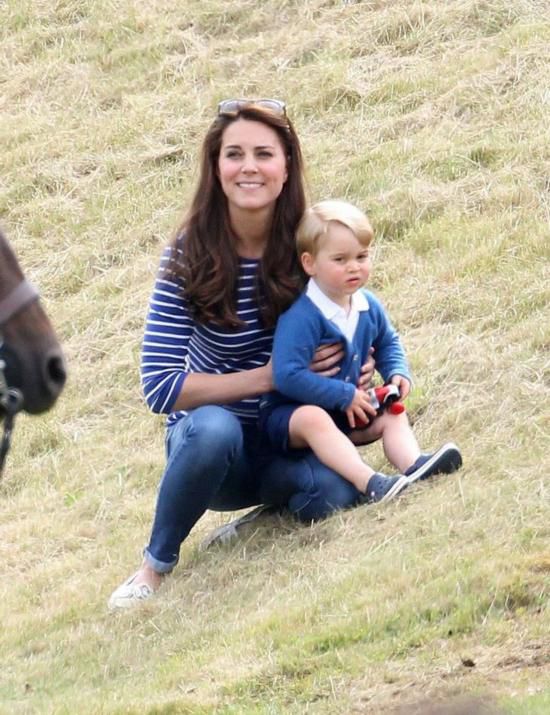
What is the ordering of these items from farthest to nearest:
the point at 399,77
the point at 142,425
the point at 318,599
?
the point at 399,77
the point at 142,425
the point at 318,599

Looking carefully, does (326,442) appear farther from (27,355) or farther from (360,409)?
(27,355)

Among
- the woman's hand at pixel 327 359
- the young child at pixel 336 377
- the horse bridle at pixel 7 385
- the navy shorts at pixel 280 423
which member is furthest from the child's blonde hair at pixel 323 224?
the horse bridle at pixel 7 385

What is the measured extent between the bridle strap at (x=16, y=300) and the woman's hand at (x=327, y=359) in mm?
1950

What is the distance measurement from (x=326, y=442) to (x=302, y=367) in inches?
12.0

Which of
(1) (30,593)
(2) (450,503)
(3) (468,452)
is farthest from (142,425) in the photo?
(2) (450,503)

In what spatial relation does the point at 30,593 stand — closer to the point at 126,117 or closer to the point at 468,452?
the point at 468,452

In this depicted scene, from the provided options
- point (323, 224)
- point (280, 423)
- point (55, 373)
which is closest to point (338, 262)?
point (323, 224)

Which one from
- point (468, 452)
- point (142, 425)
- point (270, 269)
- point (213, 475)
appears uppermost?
point (270, 269)

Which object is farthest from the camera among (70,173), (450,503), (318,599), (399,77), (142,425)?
(70,173)

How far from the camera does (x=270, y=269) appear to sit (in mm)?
6301

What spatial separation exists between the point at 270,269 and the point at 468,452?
48.4 inches

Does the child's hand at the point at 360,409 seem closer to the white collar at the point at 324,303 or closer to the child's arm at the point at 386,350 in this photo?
the child's arm at the point at 386,350

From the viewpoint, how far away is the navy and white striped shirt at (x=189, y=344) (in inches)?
244

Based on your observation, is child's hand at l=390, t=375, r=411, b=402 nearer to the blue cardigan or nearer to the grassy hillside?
the blue cardigan
